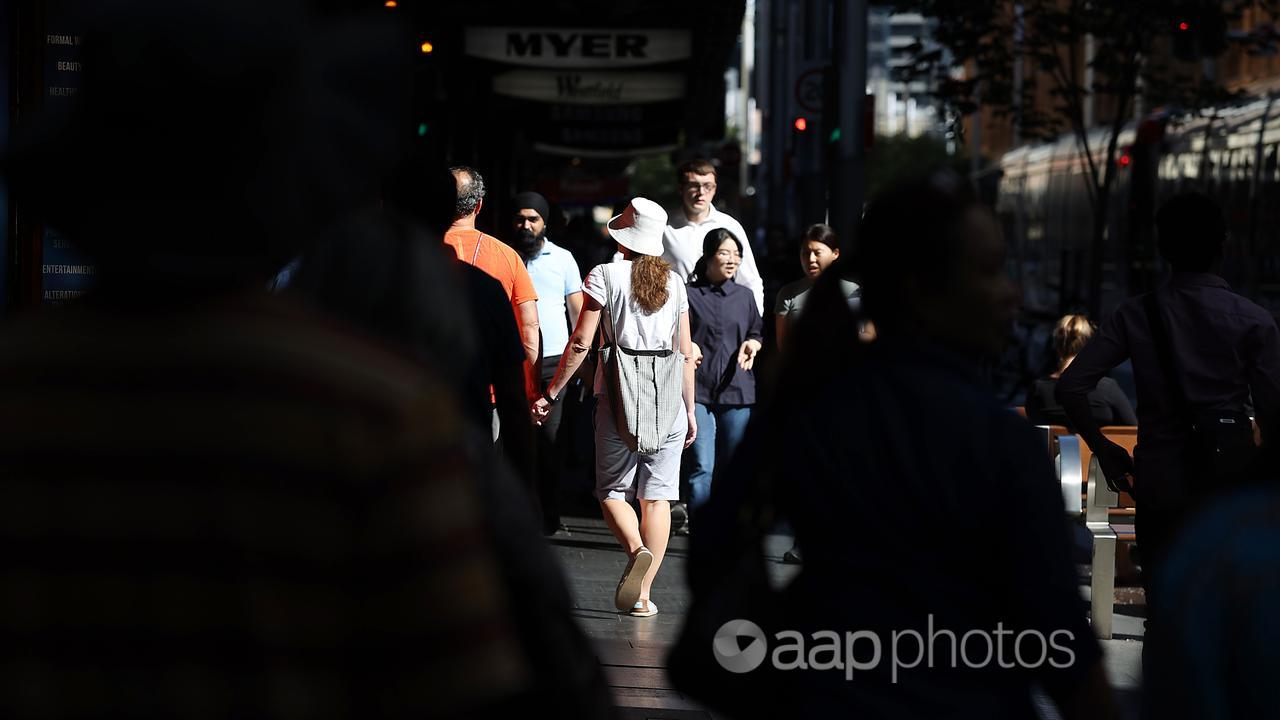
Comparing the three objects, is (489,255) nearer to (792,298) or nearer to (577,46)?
(792,298)

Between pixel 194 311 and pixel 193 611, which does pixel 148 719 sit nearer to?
pixel 193 611

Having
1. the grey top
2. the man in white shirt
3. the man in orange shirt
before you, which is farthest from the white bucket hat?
the man in white shirt

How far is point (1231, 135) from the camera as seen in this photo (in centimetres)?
2372

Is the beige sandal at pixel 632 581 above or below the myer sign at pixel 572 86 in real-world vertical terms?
below

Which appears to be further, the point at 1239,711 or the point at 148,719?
the point at 1239,711

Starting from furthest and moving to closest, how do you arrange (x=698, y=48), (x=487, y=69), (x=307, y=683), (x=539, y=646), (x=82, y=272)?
(x=487, y=69), (x=698, y=48), (x=82, y=272), (x=539, y=646), (x=307, y=683)

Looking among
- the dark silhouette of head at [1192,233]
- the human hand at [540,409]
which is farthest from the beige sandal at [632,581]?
the dark silhouette of head at [1192,233]

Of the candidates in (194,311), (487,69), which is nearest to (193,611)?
(194,311)

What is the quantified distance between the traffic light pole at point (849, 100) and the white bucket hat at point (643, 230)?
18.9 ft

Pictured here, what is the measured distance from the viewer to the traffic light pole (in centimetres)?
1372

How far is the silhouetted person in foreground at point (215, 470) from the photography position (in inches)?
64.8

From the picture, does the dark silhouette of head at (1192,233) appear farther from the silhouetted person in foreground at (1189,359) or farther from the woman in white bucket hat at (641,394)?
the woman in white bucket hat at (641,394)

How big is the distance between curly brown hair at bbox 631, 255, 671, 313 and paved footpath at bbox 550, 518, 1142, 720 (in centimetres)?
125

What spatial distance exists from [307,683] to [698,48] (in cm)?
1712
